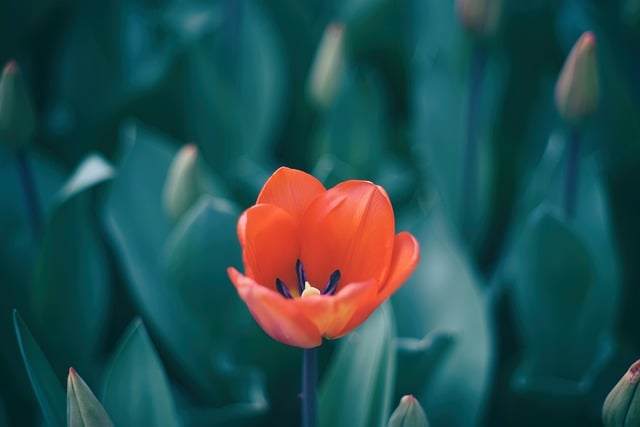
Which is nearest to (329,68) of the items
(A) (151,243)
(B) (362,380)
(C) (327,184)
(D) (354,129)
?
(D) (354,129)

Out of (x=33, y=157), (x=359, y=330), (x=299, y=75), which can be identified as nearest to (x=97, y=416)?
(x=359, y=330)

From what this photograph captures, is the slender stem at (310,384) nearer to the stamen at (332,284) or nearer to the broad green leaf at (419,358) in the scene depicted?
the stamen at (332,284)

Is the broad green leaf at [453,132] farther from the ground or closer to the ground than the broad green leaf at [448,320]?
farther from the ground

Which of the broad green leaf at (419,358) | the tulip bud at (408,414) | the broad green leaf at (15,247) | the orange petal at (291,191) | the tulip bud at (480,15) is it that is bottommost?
the broad green leaf at (419,358)

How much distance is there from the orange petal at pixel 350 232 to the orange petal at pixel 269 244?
0.04 feet

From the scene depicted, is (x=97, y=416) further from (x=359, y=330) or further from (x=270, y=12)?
(x=270, y=12)

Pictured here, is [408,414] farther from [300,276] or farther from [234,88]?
[234,88]

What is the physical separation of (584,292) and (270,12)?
72cm

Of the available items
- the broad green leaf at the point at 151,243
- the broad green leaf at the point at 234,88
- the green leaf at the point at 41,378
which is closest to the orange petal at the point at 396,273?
the green leaf at the point at 41,378

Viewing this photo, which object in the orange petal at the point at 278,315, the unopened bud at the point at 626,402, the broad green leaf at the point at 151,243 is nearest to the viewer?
the orange petal at the point at 278,315

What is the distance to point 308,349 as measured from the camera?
59cm

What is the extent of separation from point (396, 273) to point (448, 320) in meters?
0.39

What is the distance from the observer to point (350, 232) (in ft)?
2.02

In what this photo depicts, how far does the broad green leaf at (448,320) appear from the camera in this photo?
881 mm
